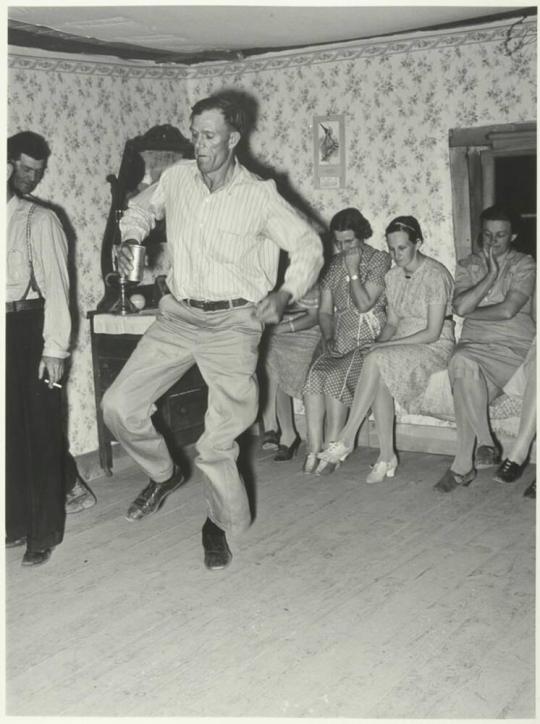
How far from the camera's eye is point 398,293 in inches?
190

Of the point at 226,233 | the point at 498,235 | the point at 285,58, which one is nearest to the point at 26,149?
the point at 226,233

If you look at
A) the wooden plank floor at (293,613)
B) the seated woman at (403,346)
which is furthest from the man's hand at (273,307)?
the seated woman at (403,346)

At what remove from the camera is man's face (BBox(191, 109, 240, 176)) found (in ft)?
10.5

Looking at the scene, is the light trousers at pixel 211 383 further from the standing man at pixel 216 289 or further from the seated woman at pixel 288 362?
the seated woman at pixel 288 362

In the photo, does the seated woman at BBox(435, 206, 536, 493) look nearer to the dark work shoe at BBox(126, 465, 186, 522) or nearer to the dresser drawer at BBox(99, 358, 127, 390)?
the dark work shoe at BBox(126, 465, 186, 522)

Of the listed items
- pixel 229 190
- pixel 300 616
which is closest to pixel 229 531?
pixel 300 616

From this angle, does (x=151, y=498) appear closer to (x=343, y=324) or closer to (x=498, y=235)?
(x=343, y=324)

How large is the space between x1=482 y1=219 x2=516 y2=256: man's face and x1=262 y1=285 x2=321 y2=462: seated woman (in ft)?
3.38

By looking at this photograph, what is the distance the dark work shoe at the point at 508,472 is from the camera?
435 centimetres

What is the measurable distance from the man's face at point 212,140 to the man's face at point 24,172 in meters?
0.66

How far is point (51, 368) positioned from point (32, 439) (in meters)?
0.30

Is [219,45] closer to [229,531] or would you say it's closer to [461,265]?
[461,265]

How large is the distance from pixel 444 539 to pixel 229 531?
0.94m

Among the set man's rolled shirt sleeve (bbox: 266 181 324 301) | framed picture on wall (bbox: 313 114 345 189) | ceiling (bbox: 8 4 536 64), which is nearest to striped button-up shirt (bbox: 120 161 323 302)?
man's rolled shirt sleeve (bbox: 266 181 324 301)
